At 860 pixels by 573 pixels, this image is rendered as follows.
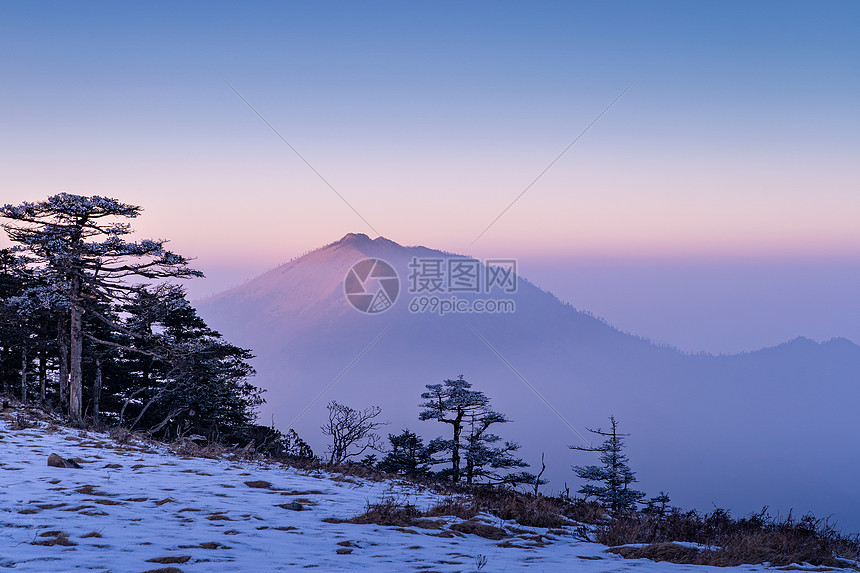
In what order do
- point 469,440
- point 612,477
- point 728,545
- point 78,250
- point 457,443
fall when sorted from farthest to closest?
point 457,443
point 469,440
point 612,477
point 78,250
point 728,545

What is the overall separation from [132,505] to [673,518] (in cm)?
840

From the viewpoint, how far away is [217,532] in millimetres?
6113

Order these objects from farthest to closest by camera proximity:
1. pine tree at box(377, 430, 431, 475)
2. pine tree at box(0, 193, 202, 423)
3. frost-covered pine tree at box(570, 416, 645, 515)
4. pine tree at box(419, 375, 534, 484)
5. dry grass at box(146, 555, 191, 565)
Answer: pine tree at box(377, 430, 431, 475), pine tree at box(419, 375, 534, 484), frost-covered pine tree at box(570, 416, 645, 515), pine tree at box(0, 193, 202, 423), dry grass at box(146, 555, 191, 565)

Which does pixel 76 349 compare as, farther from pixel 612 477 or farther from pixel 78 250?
pixel 612 477

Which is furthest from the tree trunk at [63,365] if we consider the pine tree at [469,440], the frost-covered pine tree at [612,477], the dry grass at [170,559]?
the frost-covered pine tree at [612,477]

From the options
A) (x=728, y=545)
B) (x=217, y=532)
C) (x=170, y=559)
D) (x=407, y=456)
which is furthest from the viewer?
(x=407, y=456)

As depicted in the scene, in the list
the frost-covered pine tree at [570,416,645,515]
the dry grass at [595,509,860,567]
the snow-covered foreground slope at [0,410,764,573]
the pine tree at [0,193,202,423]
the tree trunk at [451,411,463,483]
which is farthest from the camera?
the tree trunk at [451,411,463,483]

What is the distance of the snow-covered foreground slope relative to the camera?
512 centimetres

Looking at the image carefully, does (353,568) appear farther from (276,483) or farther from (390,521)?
(276,483)

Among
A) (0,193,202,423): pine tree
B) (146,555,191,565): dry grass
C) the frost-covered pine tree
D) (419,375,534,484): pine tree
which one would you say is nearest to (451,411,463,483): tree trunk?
(419,375,534,484): pine tree

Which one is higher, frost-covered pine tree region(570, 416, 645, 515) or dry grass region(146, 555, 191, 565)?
dry grass region(146, 555, 191, 565)

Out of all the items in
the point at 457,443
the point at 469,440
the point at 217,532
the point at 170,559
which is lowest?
the point at 457,443

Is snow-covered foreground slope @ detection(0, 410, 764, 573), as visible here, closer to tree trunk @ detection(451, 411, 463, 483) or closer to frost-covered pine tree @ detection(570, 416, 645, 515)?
frost-covered pine tree @ detection(570, 416, 645, 515)

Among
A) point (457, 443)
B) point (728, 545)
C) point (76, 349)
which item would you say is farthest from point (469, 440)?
point (728, 545)
